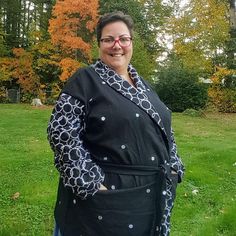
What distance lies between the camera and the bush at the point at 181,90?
55.6 ft

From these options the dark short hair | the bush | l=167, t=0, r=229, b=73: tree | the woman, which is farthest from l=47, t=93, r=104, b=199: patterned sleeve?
l=167, t=0, r=229, b=73: tree

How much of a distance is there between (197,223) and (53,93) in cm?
1682

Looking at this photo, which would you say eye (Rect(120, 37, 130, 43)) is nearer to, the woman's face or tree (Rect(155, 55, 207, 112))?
the woman's face

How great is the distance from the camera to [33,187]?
4.86 m

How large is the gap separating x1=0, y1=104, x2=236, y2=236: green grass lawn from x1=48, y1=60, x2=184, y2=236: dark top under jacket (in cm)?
185

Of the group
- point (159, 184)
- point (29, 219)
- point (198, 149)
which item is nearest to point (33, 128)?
point (198, 149)

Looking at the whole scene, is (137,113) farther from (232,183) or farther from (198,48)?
(198,48)

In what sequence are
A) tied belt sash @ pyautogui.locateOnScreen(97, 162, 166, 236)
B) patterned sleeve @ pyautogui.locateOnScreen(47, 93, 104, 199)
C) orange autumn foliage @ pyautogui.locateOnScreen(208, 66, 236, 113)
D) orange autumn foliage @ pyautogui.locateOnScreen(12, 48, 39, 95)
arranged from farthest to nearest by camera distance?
orange autumn foliage @ pyautogui.locateOnScreen(12, 48, 39, 95), orange autumn foliage @ pyautogui.locateOnScreen(208, 66, 236, 113), tied belt sash @ pyautogui.locateOnScreen(97, 162, 166, 236), patterned sleeve @ pyautogui.locateOnScreen(47, 93, 104, 199)

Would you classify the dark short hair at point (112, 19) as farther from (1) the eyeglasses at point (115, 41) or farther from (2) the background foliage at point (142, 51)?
(2) the background foliage at point (142, 51)

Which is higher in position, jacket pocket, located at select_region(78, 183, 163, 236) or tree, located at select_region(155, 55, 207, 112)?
jacket pocket, located at select_region(78, 183, 163, 236)

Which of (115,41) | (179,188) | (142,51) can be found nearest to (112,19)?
(115,41)

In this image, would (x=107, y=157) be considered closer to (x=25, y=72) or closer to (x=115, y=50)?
(x=115, y=50)

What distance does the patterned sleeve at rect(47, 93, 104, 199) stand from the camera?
1812 mm

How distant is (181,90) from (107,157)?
15381 millimetres
